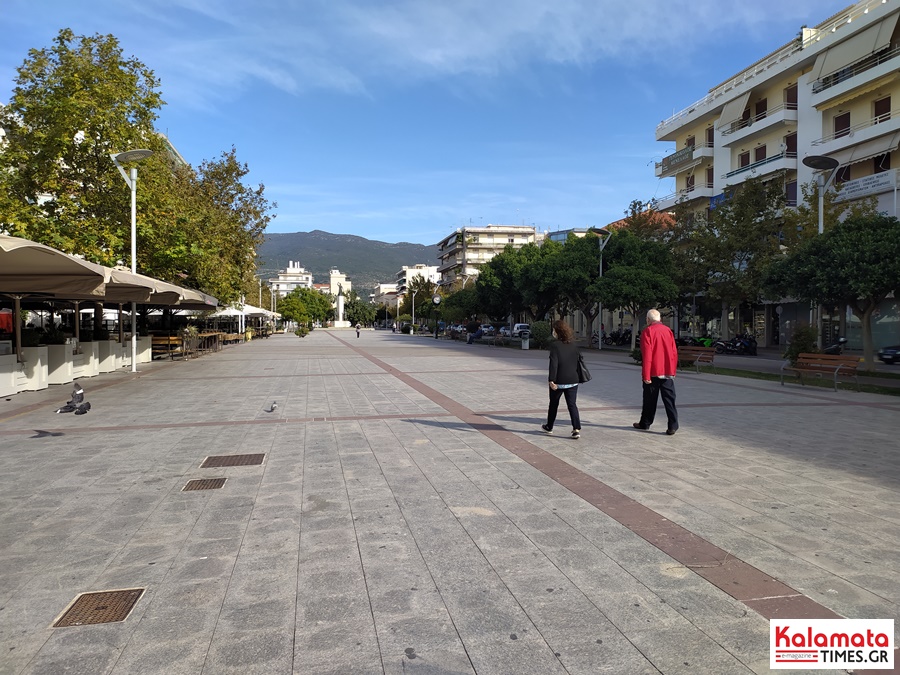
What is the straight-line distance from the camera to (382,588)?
136 inches

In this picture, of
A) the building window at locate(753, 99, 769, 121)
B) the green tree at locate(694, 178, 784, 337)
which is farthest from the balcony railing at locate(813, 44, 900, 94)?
the green tree at locate(694, 178, 784, 337)

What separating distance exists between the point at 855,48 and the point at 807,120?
4.48 meters

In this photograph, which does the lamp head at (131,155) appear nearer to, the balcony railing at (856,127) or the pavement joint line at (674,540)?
the pavement joint line at (674,540)

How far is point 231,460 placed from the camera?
6.64 m

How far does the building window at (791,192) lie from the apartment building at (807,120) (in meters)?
0.06

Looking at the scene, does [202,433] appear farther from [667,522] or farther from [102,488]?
[667,522]

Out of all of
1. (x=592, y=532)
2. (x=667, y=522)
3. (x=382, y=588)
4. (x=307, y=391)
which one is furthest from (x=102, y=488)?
(x=307, y=391)

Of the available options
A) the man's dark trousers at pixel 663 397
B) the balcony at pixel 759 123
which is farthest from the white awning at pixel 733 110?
the man's dark trousers at pixel 663 397

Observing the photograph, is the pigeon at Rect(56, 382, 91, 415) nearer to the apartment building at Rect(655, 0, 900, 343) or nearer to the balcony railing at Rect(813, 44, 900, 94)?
the apartment building at Rect(655, 0, 900, 343)

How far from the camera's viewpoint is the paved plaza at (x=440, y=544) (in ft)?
9.39

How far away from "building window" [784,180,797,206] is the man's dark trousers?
3062 cm

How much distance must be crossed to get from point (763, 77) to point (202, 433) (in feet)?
124

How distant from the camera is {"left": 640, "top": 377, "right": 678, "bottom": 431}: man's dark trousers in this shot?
26.0ft

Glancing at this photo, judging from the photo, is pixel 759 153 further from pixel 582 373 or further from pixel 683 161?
pixel 582 373
